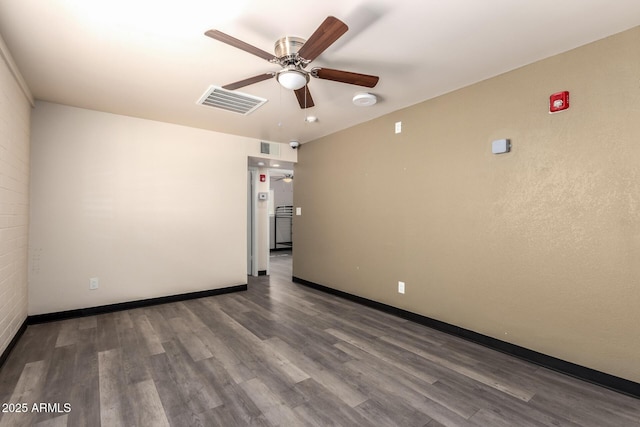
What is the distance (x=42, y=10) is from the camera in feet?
5.92

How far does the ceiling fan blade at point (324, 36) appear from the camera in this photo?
5.18 ft

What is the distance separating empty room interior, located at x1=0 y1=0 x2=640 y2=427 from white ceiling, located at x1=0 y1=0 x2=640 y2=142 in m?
0.02

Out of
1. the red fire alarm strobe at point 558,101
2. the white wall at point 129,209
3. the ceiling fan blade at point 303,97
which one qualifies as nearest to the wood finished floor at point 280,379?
the white wall at point 129,209

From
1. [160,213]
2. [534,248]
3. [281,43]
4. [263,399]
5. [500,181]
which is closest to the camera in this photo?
[263,399]

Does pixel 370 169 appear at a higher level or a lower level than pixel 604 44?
lower

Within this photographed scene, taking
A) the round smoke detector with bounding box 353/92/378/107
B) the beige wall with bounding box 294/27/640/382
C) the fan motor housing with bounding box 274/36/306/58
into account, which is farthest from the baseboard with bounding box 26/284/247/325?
the fan motor housing with bounding box 274/36/306/58

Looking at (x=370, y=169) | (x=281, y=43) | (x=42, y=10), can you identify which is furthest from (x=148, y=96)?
(x=370, y=169)

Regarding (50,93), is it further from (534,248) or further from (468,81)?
(534,248)

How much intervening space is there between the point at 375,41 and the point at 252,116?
6.67 feet

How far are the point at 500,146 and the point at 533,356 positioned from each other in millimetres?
1795

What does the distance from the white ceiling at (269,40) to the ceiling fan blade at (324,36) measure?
217 mm

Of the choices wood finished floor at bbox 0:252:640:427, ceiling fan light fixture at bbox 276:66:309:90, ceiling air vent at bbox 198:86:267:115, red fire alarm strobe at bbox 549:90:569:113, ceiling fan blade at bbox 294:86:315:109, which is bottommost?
wood finished floor at bbox 0:252:640:427

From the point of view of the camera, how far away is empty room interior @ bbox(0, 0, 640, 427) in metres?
1.88

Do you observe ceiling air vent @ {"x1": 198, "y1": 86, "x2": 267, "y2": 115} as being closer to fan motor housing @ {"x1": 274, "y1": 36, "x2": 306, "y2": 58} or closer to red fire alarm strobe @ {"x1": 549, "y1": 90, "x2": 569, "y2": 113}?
fan motor housing @ {"x1": 274, "y1": 36, "x2": 306, "y2": 58}
